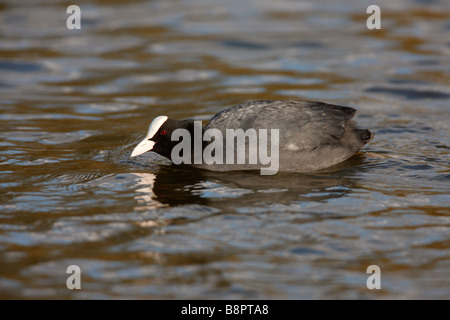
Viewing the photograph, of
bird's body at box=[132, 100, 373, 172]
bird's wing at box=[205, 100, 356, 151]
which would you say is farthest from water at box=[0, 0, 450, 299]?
bird's wing at box=[205, 100, 356, 151]

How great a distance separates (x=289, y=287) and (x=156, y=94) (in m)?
5.59

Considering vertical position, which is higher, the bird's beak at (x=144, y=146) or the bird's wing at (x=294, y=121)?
the bird's wing at (x=294, y=121)

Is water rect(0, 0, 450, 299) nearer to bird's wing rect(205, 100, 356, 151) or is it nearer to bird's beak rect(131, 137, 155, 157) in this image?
bird's beak rect(131, 137, 155, 157)

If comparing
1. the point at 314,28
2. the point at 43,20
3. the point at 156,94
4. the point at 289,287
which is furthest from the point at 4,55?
the point at 289,287

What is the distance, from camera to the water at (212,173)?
173 inches

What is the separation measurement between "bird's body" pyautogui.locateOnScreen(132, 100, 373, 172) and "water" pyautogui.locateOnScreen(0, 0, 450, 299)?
154 mm

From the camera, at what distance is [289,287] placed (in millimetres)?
4168

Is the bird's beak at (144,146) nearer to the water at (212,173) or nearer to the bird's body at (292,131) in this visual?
the bird's body at (292,131)

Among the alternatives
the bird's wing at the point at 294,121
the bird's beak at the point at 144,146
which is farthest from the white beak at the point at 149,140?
the bird's wing at the point at 294,121

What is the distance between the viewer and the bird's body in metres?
6.16

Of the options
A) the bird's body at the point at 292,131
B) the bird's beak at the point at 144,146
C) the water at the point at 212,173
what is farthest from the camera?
the bird's beak at the point at 144,146

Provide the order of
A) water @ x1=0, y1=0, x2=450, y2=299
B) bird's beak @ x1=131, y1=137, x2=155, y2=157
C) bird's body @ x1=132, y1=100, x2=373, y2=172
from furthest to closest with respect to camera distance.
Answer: bird's beak @ x1=131, y1=137, x2=155, y2=157 → bird's body @ x1=132, y1=100, x2=373, y2=172 → water @ x1=0, y1=0, x2=450, y2=299

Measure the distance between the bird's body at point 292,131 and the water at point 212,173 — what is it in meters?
0.15

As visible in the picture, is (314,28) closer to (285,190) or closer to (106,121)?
(106,121)
